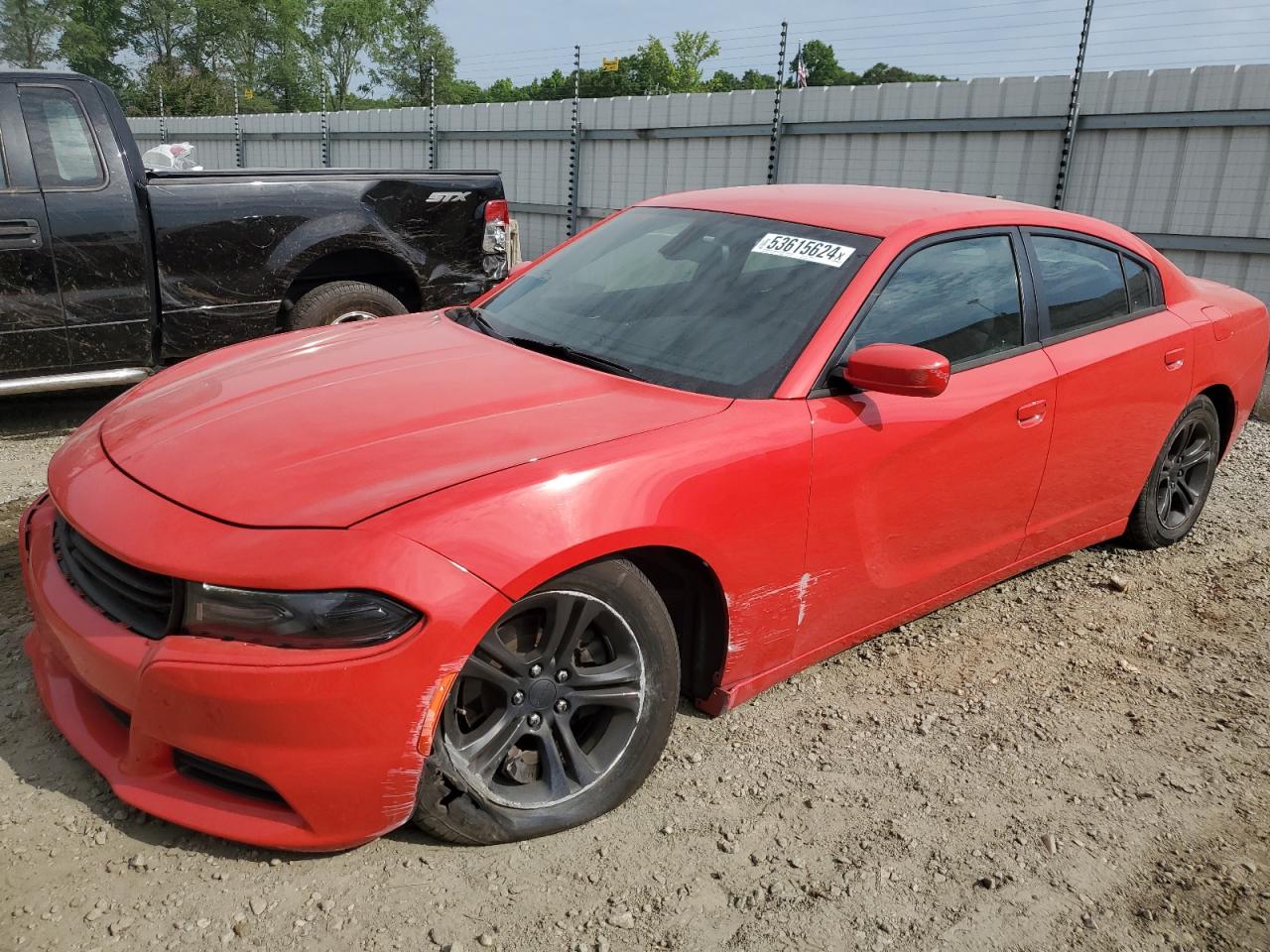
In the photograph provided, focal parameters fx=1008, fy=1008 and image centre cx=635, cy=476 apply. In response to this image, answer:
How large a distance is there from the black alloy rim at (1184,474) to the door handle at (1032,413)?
1315 mm

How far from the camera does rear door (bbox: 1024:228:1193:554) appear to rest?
368 cm

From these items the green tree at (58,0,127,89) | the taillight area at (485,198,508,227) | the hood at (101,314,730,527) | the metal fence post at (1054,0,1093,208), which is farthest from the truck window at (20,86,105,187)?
the green tree at (58,0,127,89)

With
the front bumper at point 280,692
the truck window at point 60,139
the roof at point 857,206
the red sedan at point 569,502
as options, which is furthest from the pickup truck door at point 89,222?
the front bumper at point 280,692

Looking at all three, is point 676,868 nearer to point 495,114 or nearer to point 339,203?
point 339,203

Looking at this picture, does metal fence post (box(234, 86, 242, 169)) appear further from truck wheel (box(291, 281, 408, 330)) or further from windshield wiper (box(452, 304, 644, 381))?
windshield wiper (box(452, 304, 644, 381))

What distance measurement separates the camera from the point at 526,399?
277 cm

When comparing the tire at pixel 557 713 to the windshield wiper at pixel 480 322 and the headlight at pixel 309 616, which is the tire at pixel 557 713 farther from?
the windshield wiper at pixel 480 322

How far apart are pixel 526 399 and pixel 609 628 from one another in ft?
2.22

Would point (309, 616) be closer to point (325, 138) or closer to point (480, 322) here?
point (480, 322)

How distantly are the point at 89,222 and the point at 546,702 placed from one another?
14.2 ft

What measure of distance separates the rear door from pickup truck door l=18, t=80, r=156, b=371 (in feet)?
14.9

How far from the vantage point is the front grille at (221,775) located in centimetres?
224

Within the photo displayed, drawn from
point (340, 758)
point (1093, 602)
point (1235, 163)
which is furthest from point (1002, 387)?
point (1235, 163)

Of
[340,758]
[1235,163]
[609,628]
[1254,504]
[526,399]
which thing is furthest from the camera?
[1235,163]
